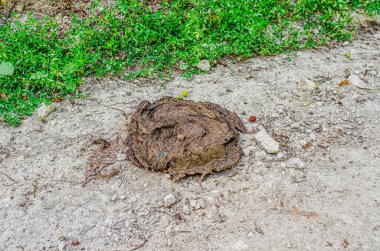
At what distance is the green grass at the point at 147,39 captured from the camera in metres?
3.85

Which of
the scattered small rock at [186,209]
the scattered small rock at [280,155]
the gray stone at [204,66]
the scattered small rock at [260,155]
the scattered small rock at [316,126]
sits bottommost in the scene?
the scattered small rock at [316,126]

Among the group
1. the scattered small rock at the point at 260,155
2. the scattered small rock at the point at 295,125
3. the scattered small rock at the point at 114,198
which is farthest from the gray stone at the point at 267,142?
the scattered small rock at the point at 114,198

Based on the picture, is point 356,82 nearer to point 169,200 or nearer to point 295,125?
point 295,125

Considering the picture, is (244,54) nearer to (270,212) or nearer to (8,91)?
(270,212)

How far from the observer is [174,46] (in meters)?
4.32

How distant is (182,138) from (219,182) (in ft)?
1.55

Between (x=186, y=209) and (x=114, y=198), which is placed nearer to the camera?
(x=186, y=209)

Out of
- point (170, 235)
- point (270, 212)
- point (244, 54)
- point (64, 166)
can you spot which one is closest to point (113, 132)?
point (64, 166)

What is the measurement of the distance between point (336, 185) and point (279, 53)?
2005 mm

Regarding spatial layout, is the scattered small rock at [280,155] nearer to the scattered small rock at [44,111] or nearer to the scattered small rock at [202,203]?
the scattered small rock at [202,203]

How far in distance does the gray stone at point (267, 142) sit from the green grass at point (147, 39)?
4.02 feet

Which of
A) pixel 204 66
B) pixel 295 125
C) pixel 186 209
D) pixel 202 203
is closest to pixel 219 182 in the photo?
pixel 202 203

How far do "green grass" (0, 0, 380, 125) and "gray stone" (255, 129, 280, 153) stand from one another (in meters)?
1.22

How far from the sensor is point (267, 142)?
10.5ft
